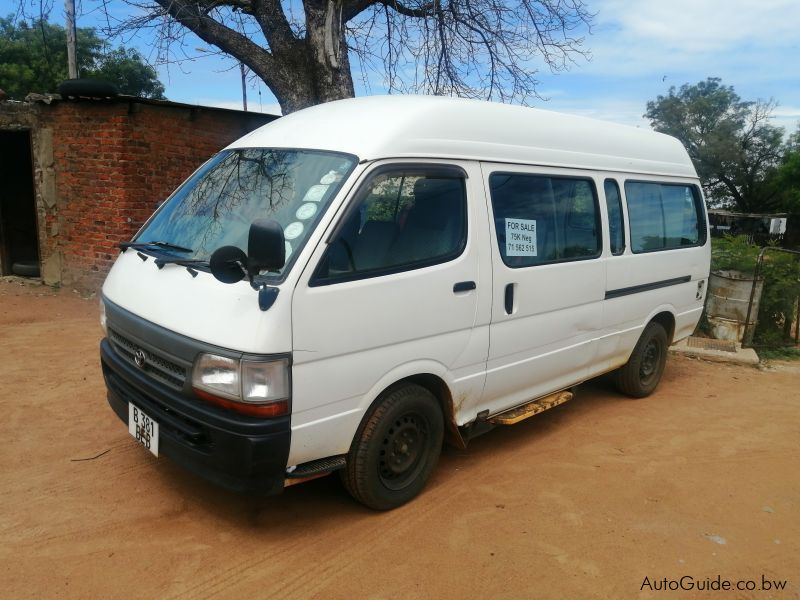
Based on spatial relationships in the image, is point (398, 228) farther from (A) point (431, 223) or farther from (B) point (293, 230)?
(B) point (293, 230)

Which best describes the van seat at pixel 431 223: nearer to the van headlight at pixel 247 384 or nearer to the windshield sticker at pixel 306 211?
→ the windshield sticker at pixel 306 211

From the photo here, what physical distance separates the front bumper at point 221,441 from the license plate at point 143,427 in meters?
0.05

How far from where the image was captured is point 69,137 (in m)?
8.72

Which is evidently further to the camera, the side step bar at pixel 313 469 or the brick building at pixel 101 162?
the brick building at pixel 101 162

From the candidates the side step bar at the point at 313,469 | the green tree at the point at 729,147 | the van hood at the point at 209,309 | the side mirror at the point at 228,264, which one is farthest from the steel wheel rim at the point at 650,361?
the green tree at the point at 729,147

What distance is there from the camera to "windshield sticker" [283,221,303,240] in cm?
302

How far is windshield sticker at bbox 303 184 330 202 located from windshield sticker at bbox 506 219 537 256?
1.28m

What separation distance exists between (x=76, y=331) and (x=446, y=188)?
17.6 ft

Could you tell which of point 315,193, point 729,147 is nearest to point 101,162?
point 315,193

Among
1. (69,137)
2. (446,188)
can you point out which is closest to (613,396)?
(446,188)

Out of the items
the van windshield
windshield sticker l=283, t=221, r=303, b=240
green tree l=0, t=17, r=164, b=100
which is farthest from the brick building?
green tree l=0, t=17, r=164, b=100

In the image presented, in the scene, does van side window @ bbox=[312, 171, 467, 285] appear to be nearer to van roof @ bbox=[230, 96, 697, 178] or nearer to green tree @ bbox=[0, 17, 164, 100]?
van roof @ bbox=[230, 96, 697, 178]

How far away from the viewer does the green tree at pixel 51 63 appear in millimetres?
25781

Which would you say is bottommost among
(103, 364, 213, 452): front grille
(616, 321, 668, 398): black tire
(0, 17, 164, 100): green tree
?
(616, 321, 668, 398): black tire
